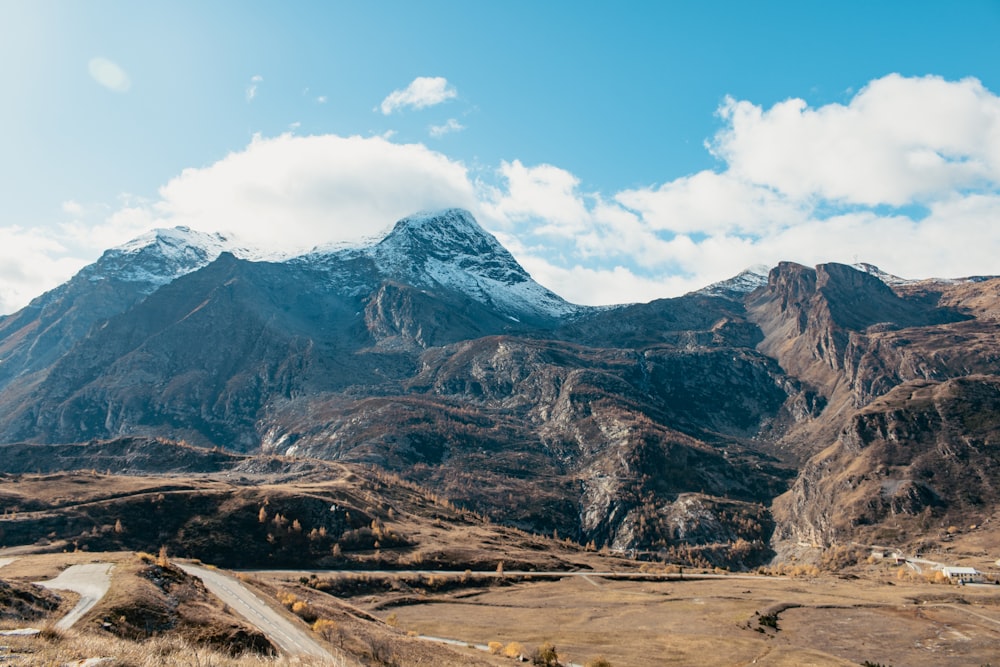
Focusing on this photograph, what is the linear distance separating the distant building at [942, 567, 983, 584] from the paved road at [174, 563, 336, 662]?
143 metres

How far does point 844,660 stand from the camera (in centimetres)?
7525

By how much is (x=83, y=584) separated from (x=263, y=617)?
13980 millimetres

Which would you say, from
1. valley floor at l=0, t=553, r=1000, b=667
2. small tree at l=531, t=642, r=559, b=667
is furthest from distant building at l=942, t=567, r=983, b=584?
small tree at l=531, t=642, r=559, b=667

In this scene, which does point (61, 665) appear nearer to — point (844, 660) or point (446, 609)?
point (844, 660)

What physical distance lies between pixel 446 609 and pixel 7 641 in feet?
286

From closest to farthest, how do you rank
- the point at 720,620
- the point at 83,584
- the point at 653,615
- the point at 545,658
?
the point at 83,584 → the point at 545,658 → the point at 720,620 → the point at 653,615

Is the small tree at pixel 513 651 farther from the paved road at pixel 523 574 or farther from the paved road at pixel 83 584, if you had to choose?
the paved road at pixel 523 574

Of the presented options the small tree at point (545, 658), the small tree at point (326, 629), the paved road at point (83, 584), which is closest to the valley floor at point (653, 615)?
the small tree at point (326, 629)

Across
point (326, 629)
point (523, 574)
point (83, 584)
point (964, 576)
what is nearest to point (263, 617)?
point (326, 629)

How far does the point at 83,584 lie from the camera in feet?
166

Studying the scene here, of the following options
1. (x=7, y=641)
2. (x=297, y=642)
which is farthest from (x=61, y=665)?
(x=297, y=642)

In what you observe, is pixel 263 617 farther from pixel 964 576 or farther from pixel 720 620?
pixel 964 576

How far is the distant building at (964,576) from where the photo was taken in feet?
444

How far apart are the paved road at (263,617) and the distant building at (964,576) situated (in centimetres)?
14308
